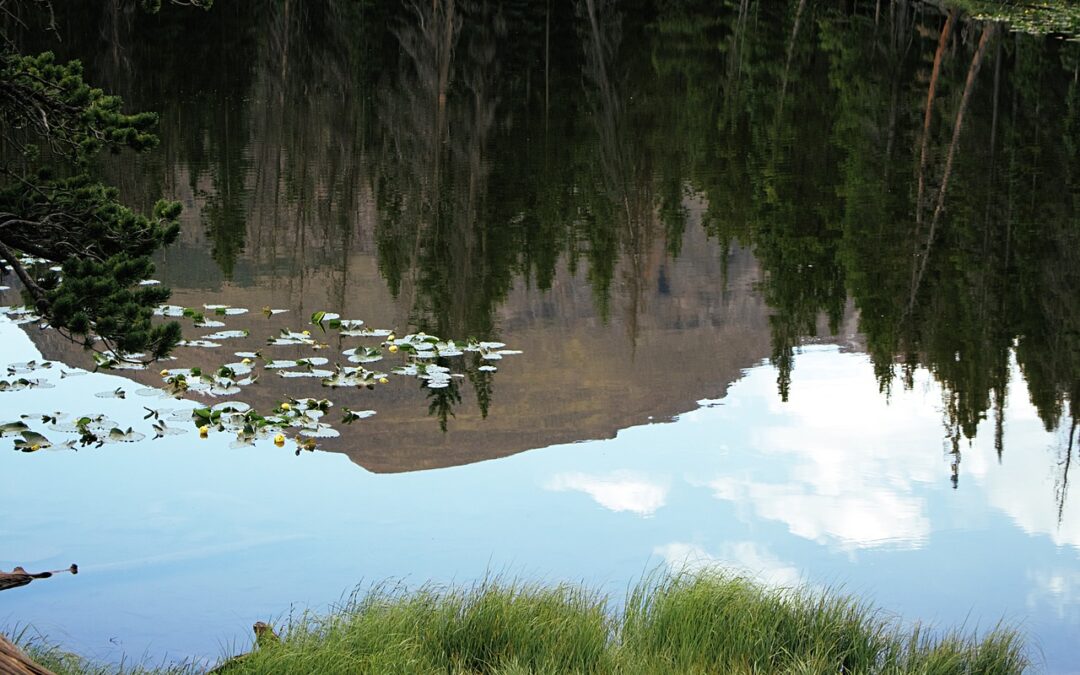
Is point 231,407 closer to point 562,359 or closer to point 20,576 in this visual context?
point 20,576

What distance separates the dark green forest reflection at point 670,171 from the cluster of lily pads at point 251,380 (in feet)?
3.47

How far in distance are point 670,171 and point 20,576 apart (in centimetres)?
2231

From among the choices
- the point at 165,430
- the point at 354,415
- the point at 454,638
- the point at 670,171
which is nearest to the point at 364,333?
the point at 354,415

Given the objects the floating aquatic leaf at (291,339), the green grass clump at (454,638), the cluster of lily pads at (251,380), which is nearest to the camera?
the green grass clump at (454,638)

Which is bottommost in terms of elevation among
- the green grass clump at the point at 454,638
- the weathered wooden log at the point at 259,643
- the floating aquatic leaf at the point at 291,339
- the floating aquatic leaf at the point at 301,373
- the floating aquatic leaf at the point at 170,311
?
the weathered wooden log at the point at 259,643

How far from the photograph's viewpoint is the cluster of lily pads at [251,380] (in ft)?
42.2

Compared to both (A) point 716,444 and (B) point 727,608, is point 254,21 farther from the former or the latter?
(B) point 727,608

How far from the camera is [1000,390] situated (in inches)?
575

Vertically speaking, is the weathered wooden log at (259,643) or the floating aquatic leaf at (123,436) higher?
the floating aquatic leaf at (123,436)

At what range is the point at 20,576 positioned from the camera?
9203mm

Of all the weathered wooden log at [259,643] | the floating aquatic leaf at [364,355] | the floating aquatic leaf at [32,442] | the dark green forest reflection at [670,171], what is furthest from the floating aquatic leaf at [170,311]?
the weathered wooden log at [259,643]

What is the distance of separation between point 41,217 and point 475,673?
486 cm

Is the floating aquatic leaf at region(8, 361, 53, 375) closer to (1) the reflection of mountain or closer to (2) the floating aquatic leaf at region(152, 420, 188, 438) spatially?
(1) the reflection of mountain

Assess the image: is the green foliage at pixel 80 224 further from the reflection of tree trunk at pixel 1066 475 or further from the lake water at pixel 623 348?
the reflection of tree trunk at pixel 1066 475
